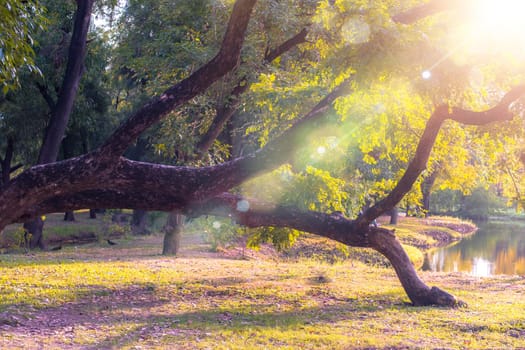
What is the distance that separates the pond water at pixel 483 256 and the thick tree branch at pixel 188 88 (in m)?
15.6

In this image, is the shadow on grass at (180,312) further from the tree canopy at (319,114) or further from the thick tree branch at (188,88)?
the thick tree branch at (188,88)

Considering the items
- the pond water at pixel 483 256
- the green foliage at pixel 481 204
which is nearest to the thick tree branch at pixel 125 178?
the pond water at pixel 483 256

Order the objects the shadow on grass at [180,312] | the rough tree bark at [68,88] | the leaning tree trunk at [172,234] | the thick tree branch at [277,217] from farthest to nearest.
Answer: the leaning tree trunk at [172,234]
the rough tree bark at [68,88]
the thick tree branch at [277,217]
the shadow on grass at [180,312]

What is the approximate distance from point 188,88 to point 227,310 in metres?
3.98

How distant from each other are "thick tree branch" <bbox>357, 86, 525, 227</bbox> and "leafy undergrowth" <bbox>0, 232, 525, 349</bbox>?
1.91 m

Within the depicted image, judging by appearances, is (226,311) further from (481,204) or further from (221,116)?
(481,204)

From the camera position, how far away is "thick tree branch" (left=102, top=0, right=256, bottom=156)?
8367 mm

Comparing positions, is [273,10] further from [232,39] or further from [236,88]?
[232,39]

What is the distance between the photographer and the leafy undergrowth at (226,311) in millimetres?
7680

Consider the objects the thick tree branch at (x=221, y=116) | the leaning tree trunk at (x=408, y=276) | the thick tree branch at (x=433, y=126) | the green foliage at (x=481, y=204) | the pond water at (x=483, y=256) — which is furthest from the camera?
the green foliage at (x=481, y=204)

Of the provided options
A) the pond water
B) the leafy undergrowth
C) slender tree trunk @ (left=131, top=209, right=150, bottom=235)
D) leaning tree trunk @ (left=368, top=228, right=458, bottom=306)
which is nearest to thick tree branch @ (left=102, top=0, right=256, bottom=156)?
the leafy undergrowth

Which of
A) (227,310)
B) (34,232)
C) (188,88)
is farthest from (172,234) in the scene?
(188,88)

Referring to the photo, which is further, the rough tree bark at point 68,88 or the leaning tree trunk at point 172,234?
the leaning tree trunk at point 172,234

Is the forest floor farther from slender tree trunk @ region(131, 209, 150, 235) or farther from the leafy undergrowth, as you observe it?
slender tree trunk @ region(131, 209, 150, 235)
